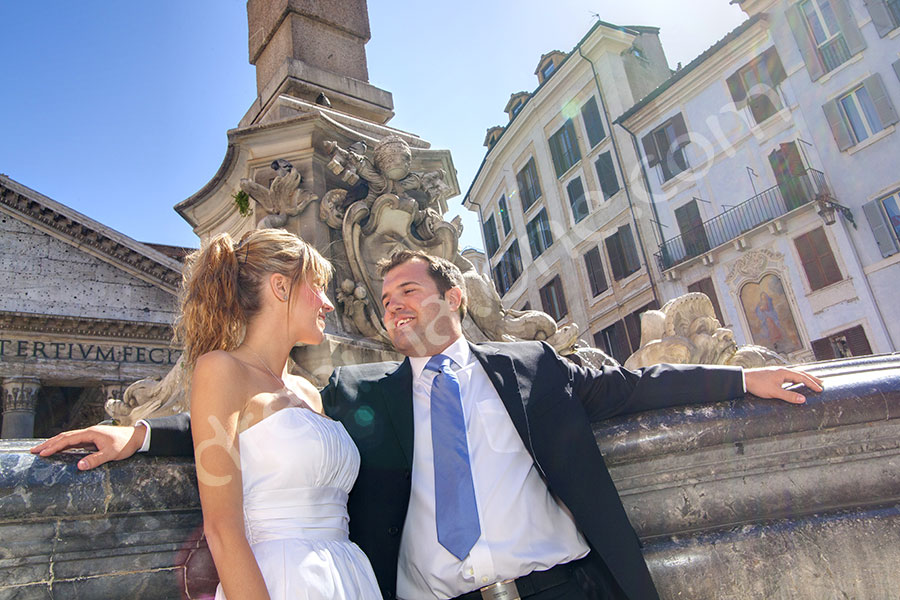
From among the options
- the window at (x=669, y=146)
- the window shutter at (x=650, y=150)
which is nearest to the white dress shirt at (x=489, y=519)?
the window at (x=669, y=146)

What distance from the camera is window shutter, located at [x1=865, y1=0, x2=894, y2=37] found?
19.5 meters

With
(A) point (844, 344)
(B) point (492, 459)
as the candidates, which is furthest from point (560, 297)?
(B) point (492, 459)

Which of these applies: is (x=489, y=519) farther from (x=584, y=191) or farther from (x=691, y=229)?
(x=584, y=191)

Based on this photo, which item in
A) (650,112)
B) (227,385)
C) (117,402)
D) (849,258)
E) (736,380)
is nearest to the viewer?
(227,385)

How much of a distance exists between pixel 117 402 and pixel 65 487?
2.75 metres

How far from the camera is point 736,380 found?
1.99m

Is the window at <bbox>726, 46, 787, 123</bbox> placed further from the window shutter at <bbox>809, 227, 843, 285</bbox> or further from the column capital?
the column capital

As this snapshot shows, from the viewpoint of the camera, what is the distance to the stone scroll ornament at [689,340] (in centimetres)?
415

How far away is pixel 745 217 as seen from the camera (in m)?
22.1

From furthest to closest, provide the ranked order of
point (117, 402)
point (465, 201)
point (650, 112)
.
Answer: point (465, 201) < point (650, 112) < point (117, 402)

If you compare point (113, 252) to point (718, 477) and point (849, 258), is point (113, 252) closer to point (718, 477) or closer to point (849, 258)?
point (849, 258)

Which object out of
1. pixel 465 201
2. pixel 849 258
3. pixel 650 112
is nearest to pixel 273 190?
pixel 849 258

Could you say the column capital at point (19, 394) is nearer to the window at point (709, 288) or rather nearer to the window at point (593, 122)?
the window at point (709, 288)

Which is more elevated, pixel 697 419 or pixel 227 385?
pixel 227 385
